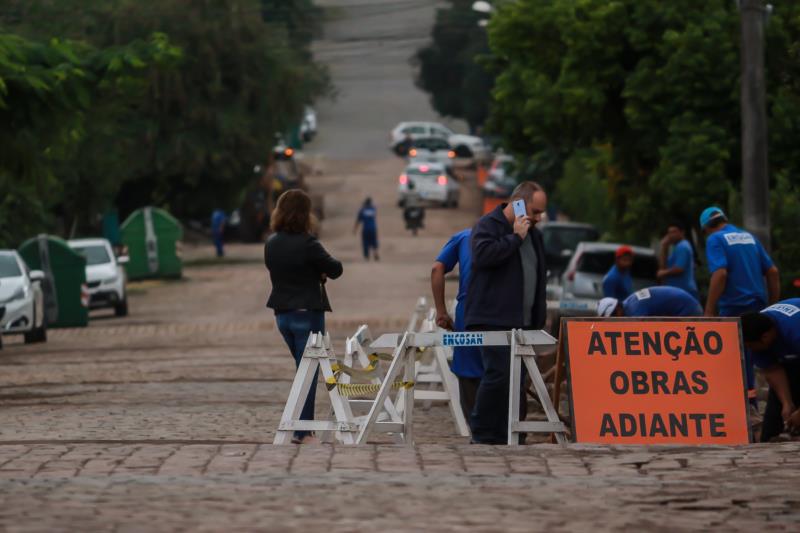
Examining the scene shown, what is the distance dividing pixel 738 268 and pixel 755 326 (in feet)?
10.5

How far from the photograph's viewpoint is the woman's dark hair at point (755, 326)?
465 inches

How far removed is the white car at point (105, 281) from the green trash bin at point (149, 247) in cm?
1091

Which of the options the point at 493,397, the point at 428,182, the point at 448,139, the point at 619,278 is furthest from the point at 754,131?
the point at 448,139

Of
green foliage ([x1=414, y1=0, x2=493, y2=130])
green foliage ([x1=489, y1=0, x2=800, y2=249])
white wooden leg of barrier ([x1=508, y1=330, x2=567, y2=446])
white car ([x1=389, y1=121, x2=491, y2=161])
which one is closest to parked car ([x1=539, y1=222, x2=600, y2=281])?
green foliage ([x1=489, y1=0, x2=800, y2=249])

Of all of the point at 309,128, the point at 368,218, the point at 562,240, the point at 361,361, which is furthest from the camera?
the point at 309,128

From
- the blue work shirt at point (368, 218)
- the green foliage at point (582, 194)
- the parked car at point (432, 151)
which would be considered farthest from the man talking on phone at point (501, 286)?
the parked car at point (432, 151)

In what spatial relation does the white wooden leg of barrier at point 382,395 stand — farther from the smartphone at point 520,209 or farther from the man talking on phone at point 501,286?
the smartphone at point 520,209

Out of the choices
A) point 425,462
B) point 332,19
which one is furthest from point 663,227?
point 332,19

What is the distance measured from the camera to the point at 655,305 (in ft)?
45.3

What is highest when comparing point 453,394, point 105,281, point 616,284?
point 616,284

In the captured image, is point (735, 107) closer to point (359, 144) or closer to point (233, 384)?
point (233, 384)

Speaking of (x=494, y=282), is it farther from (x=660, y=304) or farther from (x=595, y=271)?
(x=595, y=271)

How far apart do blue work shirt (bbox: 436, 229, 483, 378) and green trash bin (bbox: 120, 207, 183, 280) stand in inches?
1403

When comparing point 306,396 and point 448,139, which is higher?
point 448,139
